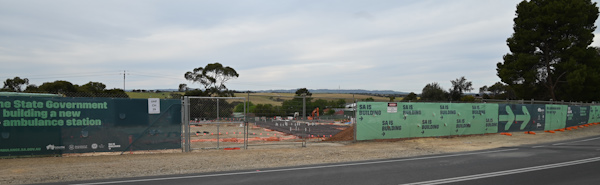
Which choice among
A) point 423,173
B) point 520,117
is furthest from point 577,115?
point 423,173

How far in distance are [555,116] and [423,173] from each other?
21.3m

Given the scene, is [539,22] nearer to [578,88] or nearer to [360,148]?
[578,88]

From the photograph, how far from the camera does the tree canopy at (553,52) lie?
37.2m

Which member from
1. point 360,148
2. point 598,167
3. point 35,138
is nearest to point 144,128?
point 35,138

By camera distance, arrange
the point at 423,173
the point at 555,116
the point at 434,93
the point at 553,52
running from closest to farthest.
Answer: the point at 423,173, the point at 555,116, the point at 553,52, the point at 434,93

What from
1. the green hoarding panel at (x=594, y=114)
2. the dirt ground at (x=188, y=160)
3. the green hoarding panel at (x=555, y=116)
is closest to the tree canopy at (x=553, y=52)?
the green hoarding panel at (x=594, y=114)

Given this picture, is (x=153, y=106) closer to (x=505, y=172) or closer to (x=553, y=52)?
(x=505, y=172)

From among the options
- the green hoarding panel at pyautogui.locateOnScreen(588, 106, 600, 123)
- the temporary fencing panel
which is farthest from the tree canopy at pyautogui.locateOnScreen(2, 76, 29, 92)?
the green hoarding panel at pyautogui.locateOnScreen(588, 106, 600, 123)

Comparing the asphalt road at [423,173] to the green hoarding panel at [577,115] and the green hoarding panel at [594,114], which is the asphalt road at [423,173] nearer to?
the green hoarding panel at [577,115]

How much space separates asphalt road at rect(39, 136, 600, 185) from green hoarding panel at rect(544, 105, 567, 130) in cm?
1466

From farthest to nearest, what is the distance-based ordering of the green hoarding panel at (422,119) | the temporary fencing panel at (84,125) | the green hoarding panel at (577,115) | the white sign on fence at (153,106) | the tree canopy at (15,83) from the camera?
1. the tree canopy at (15,83)
2. the green hoarding panel at (577,115)
3. the green hoarding panel at (422,119)
4. the white sign on fence at (153,106)
5. the temporary fencing panel at (84,125)

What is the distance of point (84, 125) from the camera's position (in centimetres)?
1120

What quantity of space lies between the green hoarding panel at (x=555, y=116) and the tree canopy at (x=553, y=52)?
49.6ft

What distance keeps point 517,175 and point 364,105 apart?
25.2 feet
